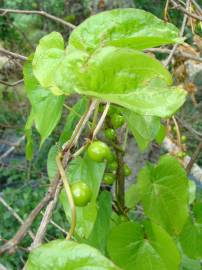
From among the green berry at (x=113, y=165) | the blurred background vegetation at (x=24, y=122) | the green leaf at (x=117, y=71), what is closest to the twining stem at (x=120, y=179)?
the green berry at (x=113, y=165)

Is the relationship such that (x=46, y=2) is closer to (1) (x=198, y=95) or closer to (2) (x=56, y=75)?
(1) (x=198, y=95)

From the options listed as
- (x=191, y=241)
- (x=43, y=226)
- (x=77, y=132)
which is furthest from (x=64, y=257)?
(x=191, y=241)

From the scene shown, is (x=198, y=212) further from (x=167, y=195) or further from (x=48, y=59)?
(x=48, y=59)

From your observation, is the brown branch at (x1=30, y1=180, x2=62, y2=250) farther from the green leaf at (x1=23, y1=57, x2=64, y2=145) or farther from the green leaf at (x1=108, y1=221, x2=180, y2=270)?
the green leaf at (x1=108, y1=221, x2=180, y2=270)

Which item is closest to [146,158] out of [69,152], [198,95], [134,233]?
[198,95]

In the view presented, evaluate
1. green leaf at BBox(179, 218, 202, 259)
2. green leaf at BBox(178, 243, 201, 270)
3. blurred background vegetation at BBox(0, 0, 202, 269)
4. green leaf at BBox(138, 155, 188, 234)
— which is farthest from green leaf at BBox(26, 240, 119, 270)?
blurred background vegetation at BBox(0, 0, 202, 269)
